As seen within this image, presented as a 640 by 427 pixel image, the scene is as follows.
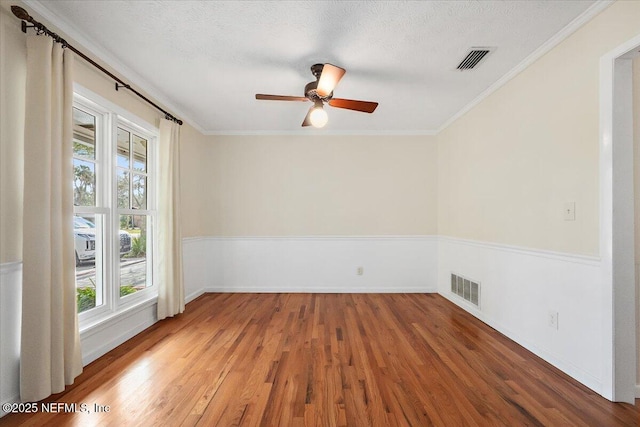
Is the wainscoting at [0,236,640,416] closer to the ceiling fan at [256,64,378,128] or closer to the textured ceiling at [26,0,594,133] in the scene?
the textured ceiling at [26,0,594,133]

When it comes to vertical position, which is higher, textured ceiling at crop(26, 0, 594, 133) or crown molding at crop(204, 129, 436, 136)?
textured ceiling at crop(26, 0, 594, 133)

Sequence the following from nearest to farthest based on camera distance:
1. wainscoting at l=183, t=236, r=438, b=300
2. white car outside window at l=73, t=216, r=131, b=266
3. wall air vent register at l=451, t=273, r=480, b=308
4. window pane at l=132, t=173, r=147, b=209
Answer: white car outside window at l=73, t=216, r=131, b=266
window pane at l=132, t=173, r=147, b=209
wall air vent register at l=451, t=273, r=480, b=308
wainscoting at l=183, t=236, r=438, b=300

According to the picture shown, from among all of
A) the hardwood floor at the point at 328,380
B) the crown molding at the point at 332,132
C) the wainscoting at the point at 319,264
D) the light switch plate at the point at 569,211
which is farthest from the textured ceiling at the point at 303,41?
the hardwood floor at the point at 328,380

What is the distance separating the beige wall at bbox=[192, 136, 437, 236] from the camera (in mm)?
4652

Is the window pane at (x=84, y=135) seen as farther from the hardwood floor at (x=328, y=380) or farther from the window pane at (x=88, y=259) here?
the hardwood floor at (x=328, y=380)

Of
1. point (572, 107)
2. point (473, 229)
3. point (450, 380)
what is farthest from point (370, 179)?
point (450, 380)

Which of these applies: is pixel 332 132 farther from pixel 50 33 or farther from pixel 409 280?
pixel 50 33

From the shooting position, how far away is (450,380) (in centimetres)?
208

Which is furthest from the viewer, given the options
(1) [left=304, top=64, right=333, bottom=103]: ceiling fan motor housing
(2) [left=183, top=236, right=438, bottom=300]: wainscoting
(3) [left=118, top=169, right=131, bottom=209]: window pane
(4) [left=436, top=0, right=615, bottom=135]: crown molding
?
(2) [left=183, top=236, right=438, bottom=300]: wainscoting

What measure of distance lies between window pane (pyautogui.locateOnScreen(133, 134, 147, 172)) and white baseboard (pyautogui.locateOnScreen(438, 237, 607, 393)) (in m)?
3.92

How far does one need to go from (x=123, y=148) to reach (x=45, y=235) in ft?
4.58

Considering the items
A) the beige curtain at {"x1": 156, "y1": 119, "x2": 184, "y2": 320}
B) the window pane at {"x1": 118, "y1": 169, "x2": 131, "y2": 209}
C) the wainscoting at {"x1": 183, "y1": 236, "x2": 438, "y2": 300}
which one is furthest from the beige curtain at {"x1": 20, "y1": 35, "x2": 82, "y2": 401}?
the wainscoting at {"x1": 183, "y1": 236, "x2": 438, "y2": 300}

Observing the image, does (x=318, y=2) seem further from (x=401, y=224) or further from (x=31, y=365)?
(x=401, y=224)

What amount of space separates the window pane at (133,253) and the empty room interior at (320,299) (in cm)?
2
